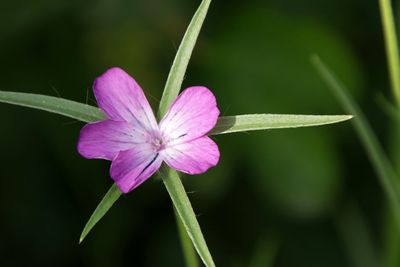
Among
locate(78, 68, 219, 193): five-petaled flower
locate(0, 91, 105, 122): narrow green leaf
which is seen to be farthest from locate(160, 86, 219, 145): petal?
locate(0, 91, 105, 122): narrow green leaf

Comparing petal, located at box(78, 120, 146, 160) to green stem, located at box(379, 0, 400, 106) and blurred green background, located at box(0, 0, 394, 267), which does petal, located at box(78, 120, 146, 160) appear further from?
blurred green background, located at box(0, 0, 394, 267)

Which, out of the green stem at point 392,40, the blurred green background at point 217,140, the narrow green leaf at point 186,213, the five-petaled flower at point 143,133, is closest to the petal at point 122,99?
the five-petaled flower at point 143,133

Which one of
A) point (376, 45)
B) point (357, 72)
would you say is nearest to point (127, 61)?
point (357, 72)

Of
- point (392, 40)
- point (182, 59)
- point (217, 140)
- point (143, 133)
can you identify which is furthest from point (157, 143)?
point (217, 140)

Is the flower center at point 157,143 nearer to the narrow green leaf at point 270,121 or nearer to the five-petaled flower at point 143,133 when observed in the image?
the five-petaled flower at point 143,133

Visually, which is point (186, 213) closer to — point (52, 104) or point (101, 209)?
point (101, 209)
